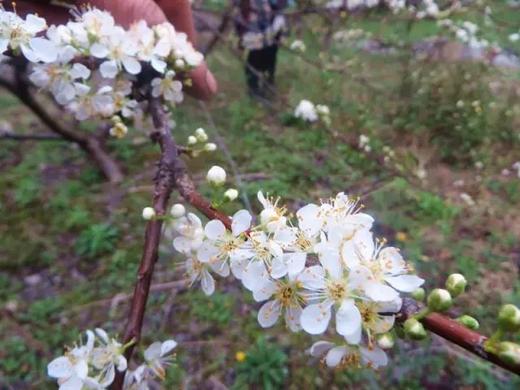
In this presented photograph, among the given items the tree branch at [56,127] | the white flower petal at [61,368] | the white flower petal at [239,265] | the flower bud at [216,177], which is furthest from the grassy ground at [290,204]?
the white flower petal at [239,265]

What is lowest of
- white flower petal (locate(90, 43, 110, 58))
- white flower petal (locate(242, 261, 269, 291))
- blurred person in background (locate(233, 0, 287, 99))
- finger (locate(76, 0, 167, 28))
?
blurred person in background (locate(233, 0, 287, 99))

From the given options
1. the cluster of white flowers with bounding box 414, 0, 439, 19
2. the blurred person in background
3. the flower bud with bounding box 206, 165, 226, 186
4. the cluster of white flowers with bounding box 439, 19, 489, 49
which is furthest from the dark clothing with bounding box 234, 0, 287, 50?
the flower bud with bounding box 206, 165, 226, 186

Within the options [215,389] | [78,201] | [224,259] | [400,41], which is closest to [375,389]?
[215,389]

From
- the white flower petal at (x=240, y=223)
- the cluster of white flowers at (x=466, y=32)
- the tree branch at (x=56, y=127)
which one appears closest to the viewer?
the white flower petal at (x=240, y=223)

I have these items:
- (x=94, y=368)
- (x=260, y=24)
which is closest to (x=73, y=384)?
(x=94, y=368)

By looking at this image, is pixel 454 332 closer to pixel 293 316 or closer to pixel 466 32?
pixel 293 316

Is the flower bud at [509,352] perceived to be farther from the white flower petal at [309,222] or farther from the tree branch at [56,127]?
the tree branch at [56,127]

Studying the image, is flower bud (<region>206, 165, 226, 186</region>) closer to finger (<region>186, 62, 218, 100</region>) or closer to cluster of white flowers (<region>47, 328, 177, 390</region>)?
cluster of white flowers (<region>47, 328, 177, 390</region>)
